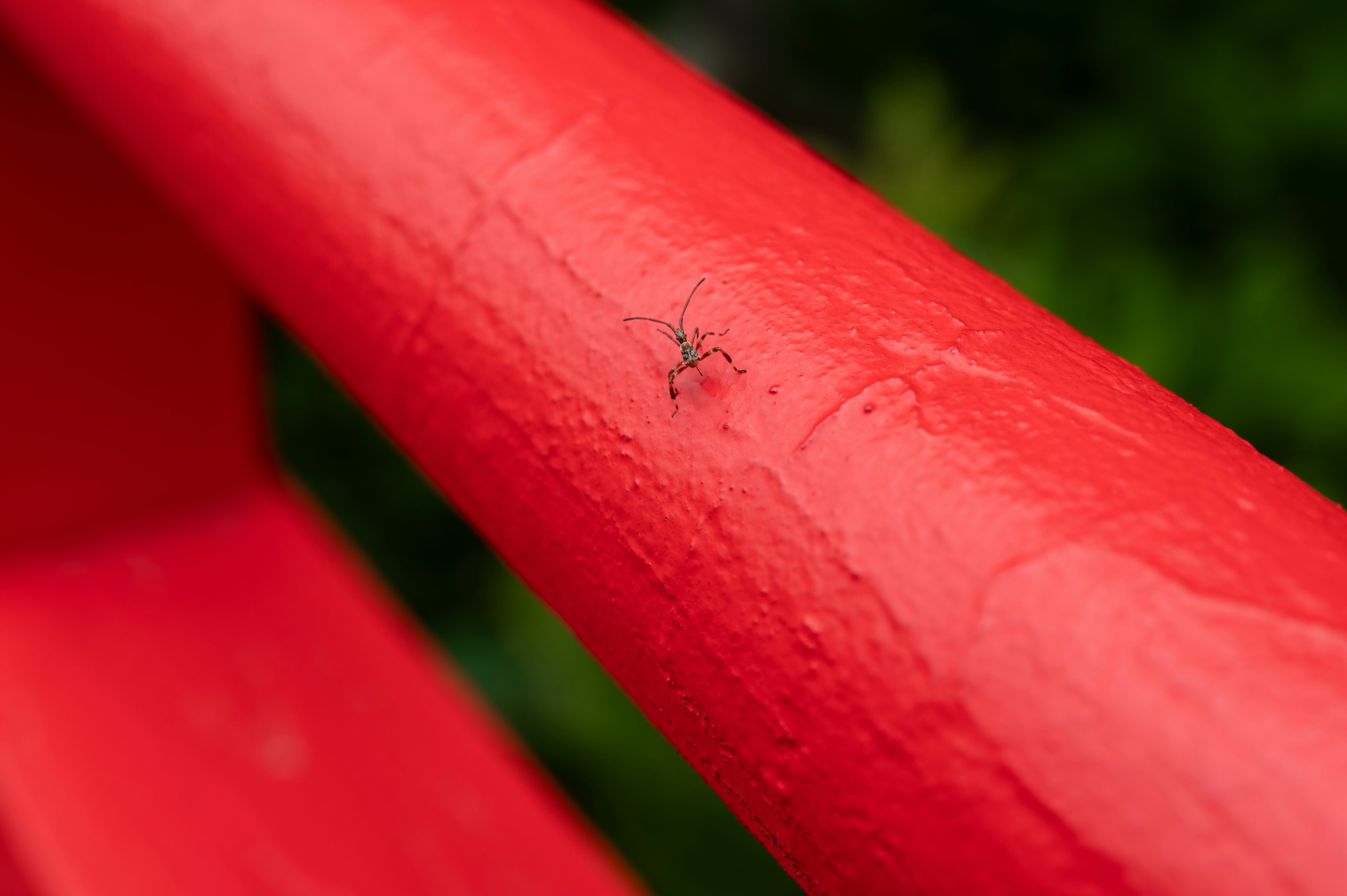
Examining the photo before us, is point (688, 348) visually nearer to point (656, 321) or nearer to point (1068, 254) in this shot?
point (656, 321)

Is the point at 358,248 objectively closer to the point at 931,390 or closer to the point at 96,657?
the point at 931,390

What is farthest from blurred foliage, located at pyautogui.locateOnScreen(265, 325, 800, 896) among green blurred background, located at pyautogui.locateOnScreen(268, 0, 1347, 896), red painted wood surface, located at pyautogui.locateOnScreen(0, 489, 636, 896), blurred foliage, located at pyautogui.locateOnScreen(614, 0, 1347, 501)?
blurred foliage, located at pyautogui.locateOnScreen(614, 0, 1347, 501)

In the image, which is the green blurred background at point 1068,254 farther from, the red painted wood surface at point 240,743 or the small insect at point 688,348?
the small insect at point 688,348

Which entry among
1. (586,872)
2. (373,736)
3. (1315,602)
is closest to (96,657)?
(373,736)

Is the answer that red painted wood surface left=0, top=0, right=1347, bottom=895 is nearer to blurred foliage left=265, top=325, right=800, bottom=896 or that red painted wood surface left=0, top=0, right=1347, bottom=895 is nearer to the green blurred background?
blurred foliage left=265, top=325, right=800, bottom=896

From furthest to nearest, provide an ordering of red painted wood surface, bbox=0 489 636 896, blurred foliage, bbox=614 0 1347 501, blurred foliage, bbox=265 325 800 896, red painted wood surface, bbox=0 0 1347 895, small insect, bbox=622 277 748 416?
blurred foliage, bbox=265 325 800 896, blurred foliage, bbox=614 0 1347 501, red painted wood surface, bbox=0 489 636 896, small insect, bbox=622 277 748 416, red painted wood surface, bbox=0 0 1347 895

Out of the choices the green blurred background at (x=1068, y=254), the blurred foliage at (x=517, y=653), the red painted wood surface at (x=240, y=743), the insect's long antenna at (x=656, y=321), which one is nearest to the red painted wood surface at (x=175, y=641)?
the red painted wood surface at (x=240, y=743)

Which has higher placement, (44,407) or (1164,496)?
(44,407)
